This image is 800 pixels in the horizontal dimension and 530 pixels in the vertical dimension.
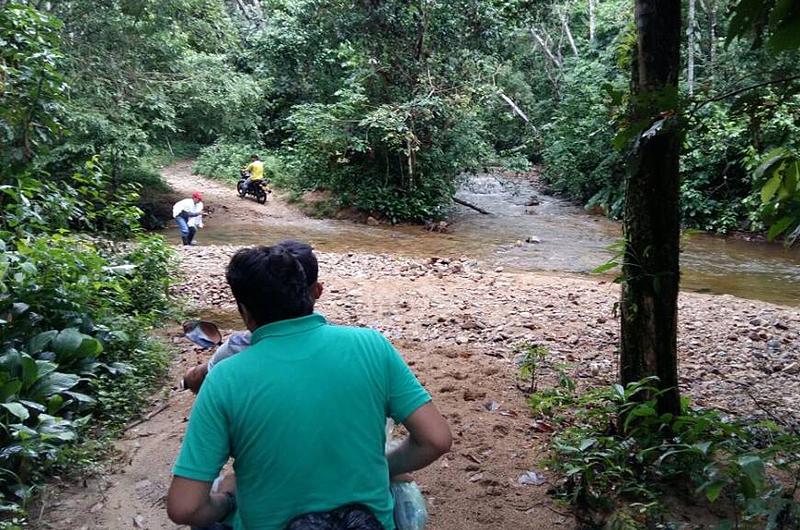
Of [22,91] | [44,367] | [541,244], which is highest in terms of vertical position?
[22,91]

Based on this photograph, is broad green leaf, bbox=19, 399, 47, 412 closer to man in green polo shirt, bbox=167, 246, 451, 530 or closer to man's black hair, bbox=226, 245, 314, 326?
man in green polo shirt, bbox=167, 246, 451, 530

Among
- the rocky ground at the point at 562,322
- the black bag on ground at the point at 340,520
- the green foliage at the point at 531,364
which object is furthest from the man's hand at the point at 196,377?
the rocky ground at the point at 562,322

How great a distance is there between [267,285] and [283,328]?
0.13m

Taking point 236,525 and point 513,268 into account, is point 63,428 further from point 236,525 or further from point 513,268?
point 513,268

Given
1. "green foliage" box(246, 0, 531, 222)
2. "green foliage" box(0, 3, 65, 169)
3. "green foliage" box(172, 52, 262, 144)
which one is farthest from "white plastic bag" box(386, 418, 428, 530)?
"green foliage" box(172, 52, 262, 144)

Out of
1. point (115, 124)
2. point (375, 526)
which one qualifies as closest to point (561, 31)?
point (115, 124)

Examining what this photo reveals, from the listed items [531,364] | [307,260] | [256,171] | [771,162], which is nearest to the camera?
[771,162]

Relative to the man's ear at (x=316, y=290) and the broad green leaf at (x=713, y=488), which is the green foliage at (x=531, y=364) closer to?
the broad green leaf at (x=713, y=488)

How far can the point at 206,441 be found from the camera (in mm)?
1568

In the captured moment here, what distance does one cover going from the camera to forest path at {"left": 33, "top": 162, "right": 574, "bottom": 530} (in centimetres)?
323

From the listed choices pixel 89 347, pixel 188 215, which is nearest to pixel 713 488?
pixel 89 347

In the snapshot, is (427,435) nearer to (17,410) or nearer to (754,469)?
(754,469)

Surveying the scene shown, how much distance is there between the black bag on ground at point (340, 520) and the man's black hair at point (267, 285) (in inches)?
20.9

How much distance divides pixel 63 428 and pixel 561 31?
88.0 feet
